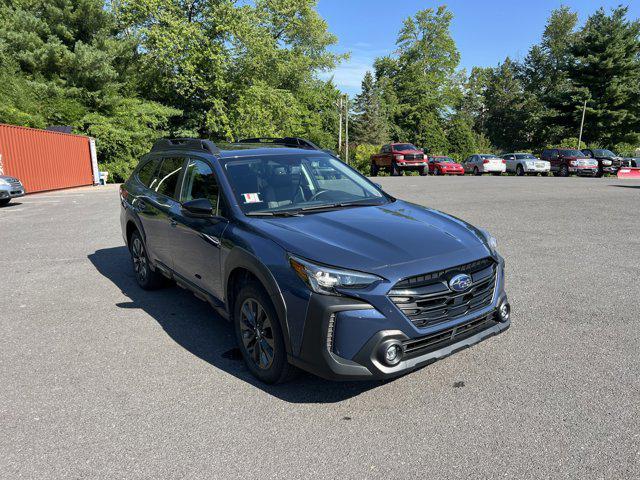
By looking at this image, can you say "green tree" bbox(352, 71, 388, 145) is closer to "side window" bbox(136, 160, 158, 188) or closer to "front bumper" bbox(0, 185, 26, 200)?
"front bumper" bbox(0, 185, 26, 200)

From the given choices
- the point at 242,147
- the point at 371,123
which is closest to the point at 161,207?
the point at 242,147

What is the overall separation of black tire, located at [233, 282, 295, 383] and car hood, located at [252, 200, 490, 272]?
45 centimetres

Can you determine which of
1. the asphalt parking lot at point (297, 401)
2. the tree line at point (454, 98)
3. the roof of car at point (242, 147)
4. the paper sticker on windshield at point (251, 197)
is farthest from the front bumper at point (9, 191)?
the tree line at point (454, 98)

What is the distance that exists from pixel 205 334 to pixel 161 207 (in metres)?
1.41

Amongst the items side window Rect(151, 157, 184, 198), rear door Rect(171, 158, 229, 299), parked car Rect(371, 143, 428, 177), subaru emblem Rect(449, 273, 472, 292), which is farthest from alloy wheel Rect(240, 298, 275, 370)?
parked car Rect(371, 143, 428, 177)

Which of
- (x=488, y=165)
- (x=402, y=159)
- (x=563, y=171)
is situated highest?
(x=402, y=159)

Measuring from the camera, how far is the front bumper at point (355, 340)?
2.85 metres

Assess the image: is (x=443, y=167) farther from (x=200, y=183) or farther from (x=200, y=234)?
(x=200, y=234)

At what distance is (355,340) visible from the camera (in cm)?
287

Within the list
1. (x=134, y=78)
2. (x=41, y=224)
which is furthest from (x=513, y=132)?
(x=41, y=224)

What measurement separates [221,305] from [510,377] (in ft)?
7.37

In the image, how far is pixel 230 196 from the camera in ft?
12.8

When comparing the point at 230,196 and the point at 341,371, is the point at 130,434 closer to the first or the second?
the point at 341,371

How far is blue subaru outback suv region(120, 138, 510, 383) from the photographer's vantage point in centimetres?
289
